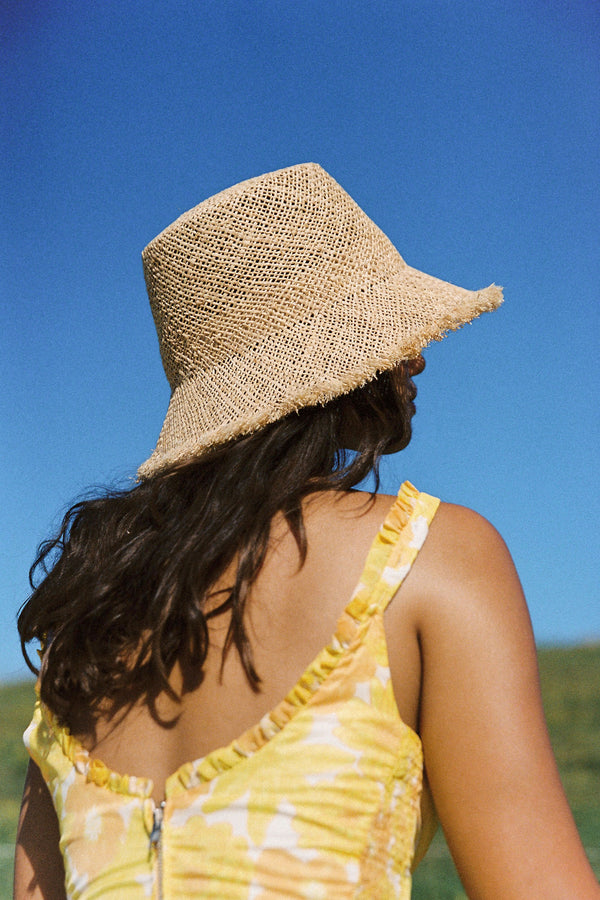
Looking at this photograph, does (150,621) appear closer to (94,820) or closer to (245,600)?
(245,600)

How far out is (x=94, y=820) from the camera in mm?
1386

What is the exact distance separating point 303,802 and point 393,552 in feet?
1.29

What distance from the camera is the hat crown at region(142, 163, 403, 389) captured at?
1.72 metres

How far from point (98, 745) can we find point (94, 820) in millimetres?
121

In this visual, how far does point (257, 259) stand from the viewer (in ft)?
5.65

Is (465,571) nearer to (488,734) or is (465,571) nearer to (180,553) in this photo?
(488,734)

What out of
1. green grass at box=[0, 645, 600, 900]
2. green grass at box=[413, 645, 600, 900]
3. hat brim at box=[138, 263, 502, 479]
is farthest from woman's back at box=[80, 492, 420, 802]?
green grass at box=[413, 645, 600, 900]

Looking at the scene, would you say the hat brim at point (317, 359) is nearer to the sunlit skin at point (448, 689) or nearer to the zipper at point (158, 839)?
the sunlit skin at point (448, 689)

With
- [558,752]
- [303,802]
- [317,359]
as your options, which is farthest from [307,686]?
[558,752]

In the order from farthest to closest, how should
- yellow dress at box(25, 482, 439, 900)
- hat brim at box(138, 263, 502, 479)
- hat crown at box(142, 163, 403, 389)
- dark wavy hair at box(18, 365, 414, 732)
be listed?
1. hat crown at box(142, 163, 403, 389)
2. hat brim at box(138, 263, 502, 479)
3. dark wavy hair at box(18, 365, 414, 732)
4. yellow dress at box(25, 482, 439, 900)

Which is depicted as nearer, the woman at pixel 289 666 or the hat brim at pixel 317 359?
the woman at pixel 289 666

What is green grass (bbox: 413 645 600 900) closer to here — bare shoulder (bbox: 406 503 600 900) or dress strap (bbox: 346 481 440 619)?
bare shoulder (bbox: 406 503 600 900)

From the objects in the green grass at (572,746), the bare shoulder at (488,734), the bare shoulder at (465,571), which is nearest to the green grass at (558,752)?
the green grass at (572,746)

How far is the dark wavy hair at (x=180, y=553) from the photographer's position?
1400 millimetres
